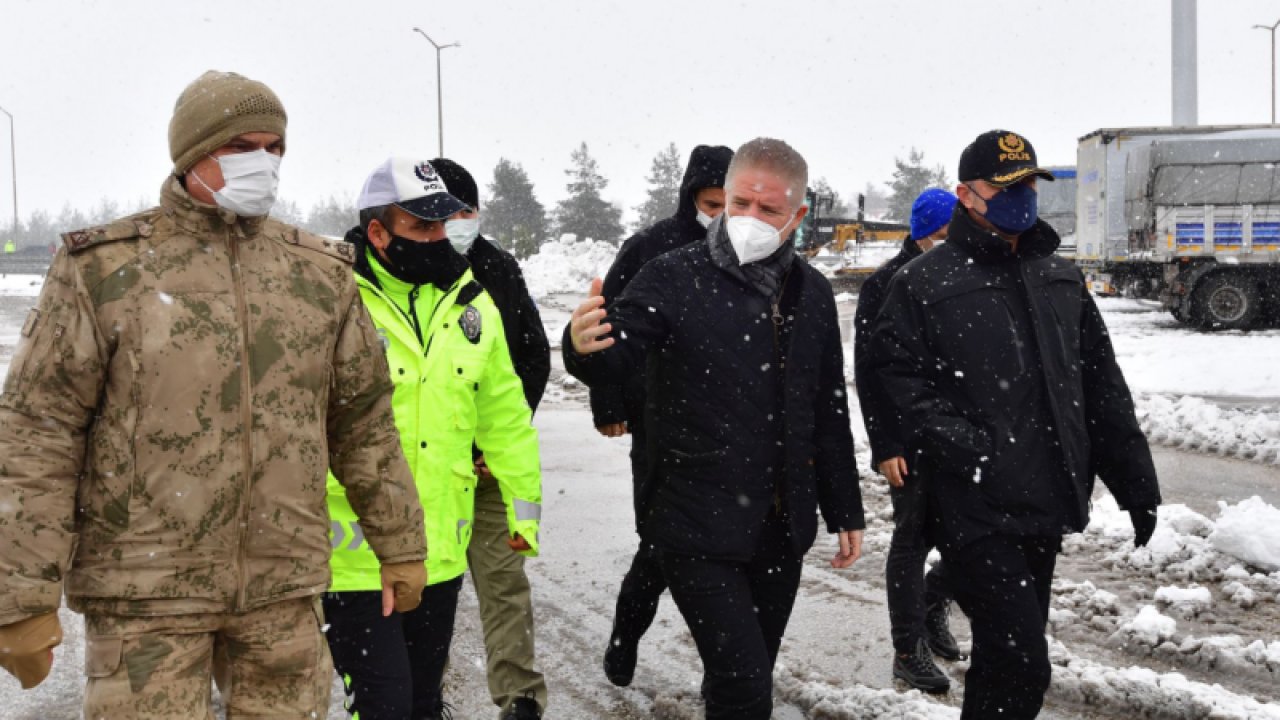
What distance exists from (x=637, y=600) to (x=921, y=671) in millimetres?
1184

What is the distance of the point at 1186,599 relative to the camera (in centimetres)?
570

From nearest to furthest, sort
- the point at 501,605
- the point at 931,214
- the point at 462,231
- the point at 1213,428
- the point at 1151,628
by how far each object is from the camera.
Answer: the point at 501,605
the point at 462,231
the point at 1151,628
the point at 931,214
the point at 1213,428

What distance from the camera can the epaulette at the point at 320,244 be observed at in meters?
2.82

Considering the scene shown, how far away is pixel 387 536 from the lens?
9.57 feet

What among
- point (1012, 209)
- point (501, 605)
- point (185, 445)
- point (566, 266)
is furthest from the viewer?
point (566, 266)

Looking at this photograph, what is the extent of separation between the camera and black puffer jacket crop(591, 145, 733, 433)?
4.80 m

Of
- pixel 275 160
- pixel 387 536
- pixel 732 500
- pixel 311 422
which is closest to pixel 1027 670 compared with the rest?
pixel 732 500

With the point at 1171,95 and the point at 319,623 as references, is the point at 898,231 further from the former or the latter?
the point at 319,623

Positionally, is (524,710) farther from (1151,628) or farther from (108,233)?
(1151,628)

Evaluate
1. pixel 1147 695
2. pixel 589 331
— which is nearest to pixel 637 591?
pixel 589 331

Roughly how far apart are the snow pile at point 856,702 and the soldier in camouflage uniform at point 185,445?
7.49 ft

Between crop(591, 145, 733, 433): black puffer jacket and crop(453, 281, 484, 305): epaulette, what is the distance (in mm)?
1211

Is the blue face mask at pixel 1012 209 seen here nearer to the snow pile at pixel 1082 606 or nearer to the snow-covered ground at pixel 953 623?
the snow-covered ground at pixel 953 623

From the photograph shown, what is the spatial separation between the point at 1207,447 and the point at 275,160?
9.70m
